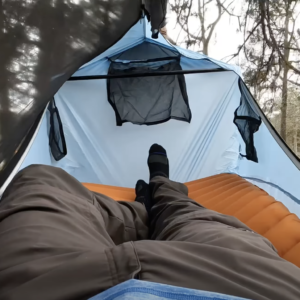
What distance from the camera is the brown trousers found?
362 mm

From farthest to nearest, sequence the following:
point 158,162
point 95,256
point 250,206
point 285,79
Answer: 1. point 285,79
2. point 158,162
3. point 250,206
4. point 95,256

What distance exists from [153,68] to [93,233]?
112 cm

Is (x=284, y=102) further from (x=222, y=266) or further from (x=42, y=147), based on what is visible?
(x=222, y=266)

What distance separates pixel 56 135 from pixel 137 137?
0.41 m

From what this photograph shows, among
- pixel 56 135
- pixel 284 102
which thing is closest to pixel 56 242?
pixel 56 135

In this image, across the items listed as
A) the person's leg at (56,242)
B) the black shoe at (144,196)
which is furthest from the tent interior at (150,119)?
the person's leg at (56,242)

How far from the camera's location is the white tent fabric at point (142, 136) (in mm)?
1599

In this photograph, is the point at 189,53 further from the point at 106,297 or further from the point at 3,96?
the point at 106,297

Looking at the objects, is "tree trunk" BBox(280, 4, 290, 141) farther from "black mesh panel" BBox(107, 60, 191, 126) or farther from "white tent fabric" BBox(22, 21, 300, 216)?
"black mesh panel" BBox(107, 60, 191, 126)

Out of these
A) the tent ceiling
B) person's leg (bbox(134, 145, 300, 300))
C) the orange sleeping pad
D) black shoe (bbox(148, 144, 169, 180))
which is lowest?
the orange sleeping pad

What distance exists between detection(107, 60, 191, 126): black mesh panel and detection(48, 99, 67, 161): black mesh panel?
0.28 meters

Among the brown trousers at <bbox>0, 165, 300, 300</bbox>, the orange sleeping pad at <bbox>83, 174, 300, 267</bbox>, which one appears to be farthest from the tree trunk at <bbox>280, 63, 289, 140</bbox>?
the brown trousers at <bbox>0, 165, 300, 300</bbox>

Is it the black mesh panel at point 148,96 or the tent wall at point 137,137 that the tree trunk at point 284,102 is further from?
the black mesh panel at point 148,96

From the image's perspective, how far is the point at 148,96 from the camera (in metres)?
1.56
